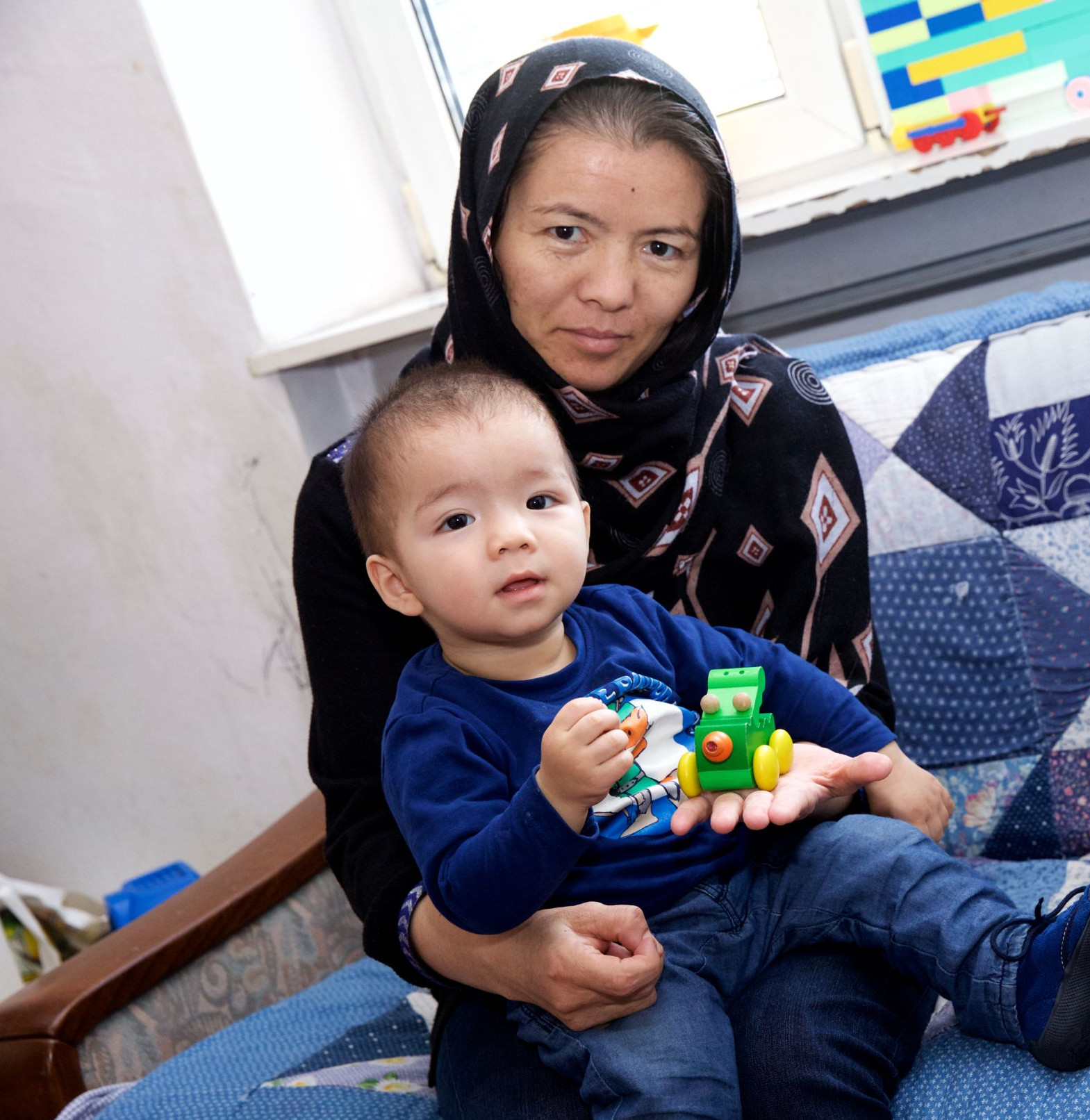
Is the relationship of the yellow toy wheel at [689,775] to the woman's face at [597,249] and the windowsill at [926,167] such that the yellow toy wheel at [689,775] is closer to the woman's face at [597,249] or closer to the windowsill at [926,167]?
the woman's face at [597,249]

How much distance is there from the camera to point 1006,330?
1.45 meters

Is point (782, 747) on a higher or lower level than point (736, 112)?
lower

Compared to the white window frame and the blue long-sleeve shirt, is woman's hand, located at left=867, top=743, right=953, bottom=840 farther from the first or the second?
the white window frame

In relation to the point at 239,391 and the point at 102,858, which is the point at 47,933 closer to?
the point at 102,858

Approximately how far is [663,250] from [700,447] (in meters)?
0.22

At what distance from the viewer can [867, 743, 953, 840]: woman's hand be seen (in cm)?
112

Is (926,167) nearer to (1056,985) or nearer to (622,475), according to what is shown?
(622,475)

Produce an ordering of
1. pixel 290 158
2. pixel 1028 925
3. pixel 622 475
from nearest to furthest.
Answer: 1. pixel 1028 925
2. pixel 622 475
3. pixel 290 158

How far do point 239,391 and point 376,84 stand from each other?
0.66 metres

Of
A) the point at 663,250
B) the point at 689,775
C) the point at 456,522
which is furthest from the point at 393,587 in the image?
the point at 663,250

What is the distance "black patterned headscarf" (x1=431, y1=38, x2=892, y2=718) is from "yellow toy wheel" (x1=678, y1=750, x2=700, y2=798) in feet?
1.20

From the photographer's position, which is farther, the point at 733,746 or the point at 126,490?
the point at 126,490

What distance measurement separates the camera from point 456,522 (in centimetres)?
103

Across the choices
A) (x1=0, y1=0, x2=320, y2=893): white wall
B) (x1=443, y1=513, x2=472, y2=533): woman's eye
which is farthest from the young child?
(x1=0, y1=0, x2=320, y2=893): white wall
